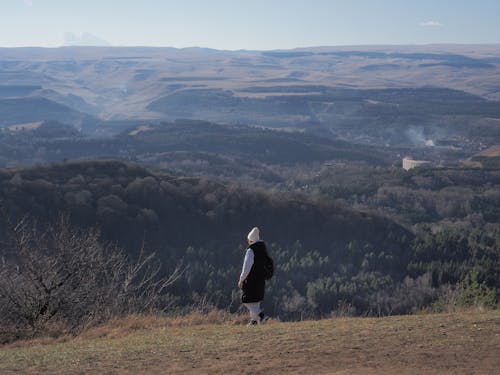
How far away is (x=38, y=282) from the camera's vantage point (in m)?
14.3

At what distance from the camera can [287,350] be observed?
10477 millimetres

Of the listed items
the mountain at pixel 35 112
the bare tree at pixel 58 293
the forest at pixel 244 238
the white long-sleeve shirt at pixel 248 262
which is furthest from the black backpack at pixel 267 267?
the mountain at pixel 35 112

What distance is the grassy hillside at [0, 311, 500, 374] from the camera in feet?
31.9

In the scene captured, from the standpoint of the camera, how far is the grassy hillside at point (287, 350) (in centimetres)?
971

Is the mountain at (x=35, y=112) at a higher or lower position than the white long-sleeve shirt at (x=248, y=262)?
lower

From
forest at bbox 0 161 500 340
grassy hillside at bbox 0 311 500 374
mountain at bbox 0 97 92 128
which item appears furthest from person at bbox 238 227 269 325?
mountain at bbox 0 97 92 128

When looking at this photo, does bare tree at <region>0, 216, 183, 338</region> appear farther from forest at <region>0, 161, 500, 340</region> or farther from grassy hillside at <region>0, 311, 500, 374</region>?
forest at <region>0, 161, 500, 340</region>

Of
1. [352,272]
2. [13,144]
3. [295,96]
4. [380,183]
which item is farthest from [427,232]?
[295,96]

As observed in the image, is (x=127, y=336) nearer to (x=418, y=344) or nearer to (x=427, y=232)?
(x=418, y=344)

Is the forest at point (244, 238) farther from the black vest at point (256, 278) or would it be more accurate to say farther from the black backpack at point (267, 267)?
the black backpack at point (267, 267)

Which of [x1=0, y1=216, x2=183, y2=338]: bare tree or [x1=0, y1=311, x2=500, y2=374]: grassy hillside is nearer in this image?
Result: [x1=0, y1=311, x2=500, y2=374]: grassy hillside

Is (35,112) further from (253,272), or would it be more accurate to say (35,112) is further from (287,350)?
(287,350)

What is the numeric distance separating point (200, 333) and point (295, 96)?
188517 millimetres

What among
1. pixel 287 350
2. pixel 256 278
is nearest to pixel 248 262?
pixel 256 278
